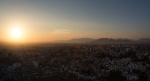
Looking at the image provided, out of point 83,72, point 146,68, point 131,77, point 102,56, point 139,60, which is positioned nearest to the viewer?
point 131,77

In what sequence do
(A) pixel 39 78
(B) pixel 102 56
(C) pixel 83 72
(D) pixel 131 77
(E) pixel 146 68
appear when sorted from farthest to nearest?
(B) pixel 102 56
(E) pixel 146 68
(C) pixel 83 72
(D) pixel 131 77
(A) pixel 39 78

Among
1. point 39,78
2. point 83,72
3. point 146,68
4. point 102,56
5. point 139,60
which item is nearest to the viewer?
point 39,78

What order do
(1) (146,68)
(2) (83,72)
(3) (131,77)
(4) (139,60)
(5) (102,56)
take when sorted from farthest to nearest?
(5) (102,56), (4) (139,60), (1) (146,68), (2) (83,72), (3) (131,77)

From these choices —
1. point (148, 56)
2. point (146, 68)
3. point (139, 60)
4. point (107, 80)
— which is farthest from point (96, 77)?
point (148, 56)

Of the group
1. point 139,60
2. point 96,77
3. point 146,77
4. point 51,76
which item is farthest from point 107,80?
point 139,60

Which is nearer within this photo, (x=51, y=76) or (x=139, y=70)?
(x=51, y=76)

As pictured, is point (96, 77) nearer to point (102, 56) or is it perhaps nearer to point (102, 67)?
point (102, 67)

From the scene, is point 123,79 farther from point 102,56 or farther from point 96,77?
point 102,56

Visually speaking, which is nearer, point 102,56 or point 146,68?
point 146,68
